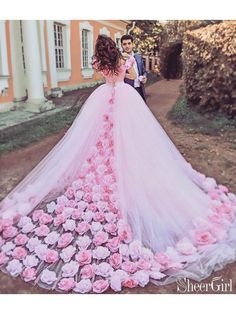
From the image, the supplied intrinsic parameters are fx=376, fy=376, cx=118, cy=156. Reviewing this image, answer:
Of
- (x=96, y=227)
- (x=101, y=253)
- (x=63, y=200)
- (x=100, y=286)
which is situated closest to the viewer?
(x=100, y=286)

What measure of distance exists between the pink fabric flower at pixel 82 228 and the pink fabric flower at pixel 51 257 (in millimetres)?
146

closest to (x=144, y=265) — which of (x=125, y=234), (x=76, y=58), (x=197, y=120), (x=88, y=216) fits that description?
(x=125, y=234)

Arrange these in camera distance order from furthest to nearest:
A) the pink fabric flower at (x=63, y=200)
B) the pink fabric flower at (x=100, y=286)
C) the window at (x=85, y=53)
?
the pink fabric flower at (x=63, y=200) < the window at (x=85, y=53) < the pink fabric flower at (x=100, y=286)

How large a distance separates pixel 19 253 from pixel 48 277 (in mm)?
189

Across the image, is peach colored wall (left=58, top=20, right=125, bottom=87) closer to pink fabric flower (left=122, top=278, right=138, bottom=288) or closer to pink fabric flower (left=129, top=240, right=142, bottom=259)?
pink fabric flower (left=129, top=240, right=142, bottom=259)

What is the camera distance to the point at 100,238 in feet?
5.38

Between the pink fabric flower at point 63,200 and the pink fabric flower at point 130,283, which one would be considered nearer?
the pink fabric flower at point 130,283

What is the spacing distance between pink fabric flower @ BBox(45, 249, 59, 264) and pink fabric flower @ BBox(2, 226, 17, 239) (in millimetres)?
206

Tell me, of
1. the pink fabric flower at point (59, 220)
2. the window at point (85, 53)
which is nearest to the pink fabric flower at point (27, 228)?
the pink fabric flower at point (59, 220)

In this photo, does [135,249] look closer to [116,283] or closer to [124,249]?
[124,249]

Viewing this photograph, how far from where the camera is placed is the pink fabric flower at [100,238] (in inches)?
64.2

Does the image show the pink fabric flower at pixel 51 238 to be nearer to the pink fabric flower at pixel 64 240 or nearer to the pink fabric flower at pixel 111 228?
the pink fabric flower at pixel 64 240

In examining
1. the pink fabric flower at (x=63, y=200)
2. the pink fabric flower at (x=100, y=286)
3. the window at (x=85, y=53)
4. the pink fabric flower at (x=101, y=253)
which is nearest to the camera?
the pink fabric flower at (x=100, y=286)

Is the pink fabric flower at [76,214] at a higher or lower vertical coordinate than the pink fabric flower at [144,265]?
higher
